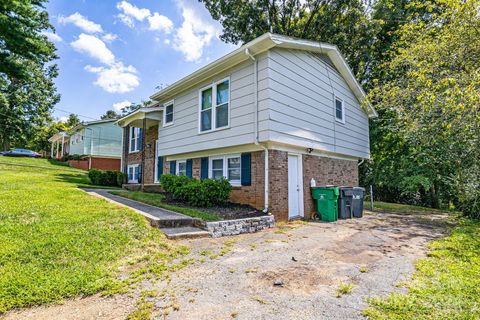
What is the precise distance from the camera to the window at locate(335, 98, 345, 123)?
451 inches

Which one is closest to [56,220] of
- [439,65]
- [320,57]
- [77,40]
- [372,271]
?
[372,271]

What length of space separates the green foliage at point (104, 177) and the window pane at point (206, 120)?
7.71m

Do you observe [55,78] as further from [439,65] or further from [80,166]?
[439,65]

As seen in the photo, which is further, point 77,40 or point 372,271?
point 77,40

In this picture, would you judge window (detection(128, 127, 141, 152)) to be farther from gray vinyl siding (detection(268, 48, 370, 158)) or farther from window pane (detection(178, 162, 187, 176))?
gray vinyl siding (detection(268, 48, 370, 158))

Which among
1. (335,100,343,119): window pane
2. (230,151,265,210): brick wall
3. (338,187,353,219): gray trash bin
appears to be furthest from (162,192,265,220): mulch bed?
(335,100,343,119): window pane

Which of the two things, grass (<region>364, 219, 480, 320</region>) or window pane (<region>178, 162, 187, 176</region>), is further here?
window pane (<region>178, 162, 187, 176</region>)

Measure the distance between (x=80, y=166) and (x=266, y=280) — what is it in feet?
91.1

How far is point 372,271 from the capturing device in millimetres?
4176

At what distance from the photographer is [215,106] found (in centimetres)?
965

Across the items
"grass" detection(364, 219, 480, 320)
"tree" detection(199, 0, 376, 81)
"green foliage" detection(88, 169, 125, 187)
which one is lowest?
"grass" detection(364, 219, 480, 320)

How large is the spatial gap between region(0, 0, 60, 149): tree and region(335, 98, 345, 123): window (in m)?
17.1

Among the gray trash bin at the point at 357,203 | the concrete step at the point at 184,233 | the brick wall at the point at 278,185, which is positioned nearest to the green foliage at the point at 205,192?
the brick wall at the point at 278,185

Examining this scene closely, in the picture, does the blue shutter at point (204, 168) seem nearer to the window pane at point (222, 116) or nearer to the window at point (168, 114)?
the window pane at point (222, 116)
